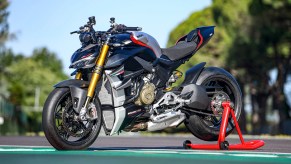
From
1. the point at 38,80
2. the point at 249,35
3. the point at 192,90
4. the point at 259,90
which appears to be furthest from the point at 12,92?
the point at 192,90

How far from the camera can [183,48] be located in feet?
35.7

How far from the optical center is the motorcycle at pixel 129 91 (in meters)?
9.52

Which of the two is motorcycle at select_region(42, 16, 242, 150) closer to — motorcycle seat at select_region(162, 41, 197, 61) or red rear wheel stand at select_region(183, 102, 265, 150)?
motorcycle seat at select_region(162, 41, 197, 61)

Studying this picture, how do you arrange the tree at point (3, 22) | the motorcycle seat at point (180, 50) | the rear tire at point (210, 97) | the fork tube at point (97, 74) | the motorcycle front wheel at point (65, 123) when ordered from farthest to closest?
the tree at point (3, 22)
the rear tire at point (210, 97)
the motorcycle seat at point (180, 50)
the fork tube at point (97, 74)
the motorcycle front wheel at point (65, 123)

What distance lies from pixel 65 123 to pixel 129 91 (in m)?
1.14

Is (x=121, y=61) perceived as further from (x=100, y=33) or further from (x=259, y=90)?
(x=259, y=90)

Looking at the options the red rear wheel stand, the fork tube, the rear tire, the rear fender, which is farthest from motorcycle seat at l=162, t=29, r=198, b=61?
the fork tube

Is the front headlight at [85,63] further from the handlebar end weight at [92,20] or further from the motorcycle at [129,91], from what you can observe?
the handlebar end weight at [92,20]

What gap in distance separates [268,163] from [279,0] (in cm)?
3358

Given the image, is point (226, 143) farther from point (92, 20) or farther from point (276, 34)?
point (276, 34)

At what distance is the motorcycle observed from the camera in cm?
952

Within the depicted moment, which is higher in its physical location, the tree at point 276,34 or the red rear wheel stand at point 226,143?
the tree at point 276,34

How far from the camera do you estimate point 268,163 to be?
276 inches

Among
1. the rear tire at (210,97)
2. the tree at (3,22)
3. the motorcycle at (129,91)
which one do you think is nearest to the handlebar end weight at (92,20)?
the motorcycle at (129,91)
